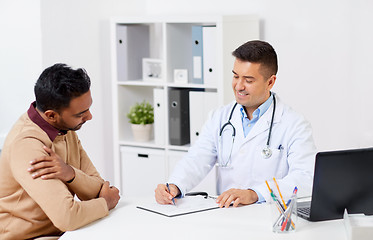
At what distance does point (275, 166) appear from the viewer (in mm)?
2629

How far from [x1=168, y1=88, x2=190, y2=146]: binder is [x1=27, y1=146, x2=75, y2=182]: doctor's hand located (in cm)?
190

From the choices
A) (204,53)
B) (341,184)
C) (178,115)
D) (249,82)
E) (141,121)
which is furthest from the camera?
(141,121)

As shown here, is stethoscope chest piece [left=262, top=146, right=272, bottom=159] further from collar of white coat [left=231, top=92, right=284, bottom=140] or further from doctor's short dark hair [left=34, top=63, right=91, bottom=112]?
doctor's short dark hair [left=34, top=63, right=91, bottom=112]

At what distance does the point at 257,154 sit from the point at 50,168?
3.21 feet

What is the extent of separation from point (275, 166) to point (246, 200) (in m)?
0.39

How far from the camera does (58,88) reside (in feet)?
6.95

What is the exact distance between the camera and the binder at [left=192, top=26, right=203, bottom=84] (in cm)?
382

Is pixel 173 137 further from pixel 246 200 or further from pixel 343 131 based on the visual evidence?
pixel 246 200

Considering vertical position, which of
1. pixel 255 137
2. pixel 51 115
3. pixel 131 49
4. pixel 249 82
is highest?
pixel 131 49

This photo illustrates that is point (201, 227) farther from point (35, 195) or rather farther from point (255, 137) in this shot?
point (255, 137)

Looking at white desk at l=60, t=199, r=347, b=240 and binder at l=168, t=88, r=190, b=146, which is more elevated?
binder at l=168, t=88, r=190, b=146

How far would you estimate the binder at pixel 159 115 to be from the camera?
4.06 metres

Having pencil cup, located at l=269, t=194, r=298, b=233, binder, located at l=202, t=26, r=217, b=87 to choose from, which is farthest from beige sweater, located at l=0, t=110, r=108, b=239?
binder, located at l=202, t=26, r=217, b=87

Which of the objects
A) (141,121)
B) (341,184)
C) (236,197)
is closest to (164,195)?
(236,197)
